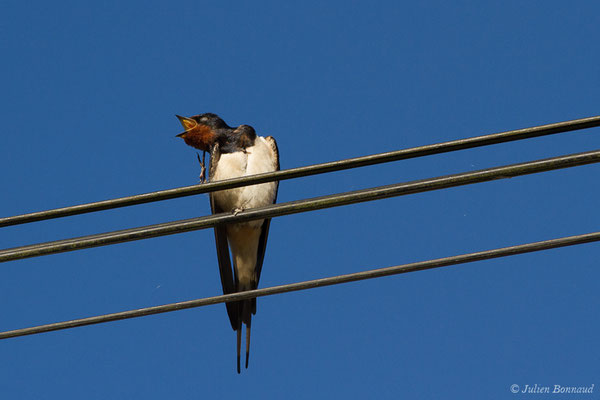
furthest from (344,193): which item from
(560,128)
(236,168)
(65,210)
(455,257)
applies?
(236,168)

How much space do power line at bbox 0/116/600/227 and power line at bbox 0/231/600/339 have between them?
461mm

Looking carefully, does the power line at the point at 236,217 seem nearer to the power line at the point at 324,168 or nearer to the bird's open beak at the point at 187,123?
the power line at the point at 324,168

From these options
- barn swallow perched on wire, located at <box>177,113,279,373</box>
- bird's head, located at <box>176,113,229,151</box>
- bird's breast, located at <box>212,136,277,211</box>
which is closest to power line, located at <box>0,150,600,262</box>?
barn swallow perched on wire, located at <box>177,113,279,373</box>

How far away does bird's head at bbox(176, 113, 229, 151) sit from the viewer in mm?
7062

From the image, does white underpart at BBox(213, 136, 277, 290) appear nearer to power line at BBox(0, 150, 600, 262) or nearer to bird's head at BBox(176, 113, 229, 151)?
bird's head at BBox(176, 113, 229, 151)

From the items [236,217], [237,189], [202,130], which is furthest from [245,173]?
[236,217]

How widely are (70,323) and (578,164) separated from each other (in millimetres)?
2317

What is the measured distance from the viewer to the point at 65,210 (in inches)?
145

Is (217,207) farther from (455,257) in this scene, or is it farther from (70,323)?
(455,257)

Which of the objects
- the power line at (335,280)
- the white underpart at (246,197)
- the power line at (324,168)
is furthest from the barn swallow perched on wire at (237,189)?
the power line at (324,168)

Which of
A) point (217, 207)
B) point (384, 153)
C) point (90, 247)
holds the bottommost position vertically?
point (90, 247)

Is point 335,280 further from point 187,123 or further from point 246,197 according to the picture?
point 187,123

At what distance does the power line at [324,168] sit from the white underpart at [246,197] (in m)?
2.91

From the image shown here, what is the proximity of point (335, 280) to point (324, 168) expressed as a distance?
0.49m
